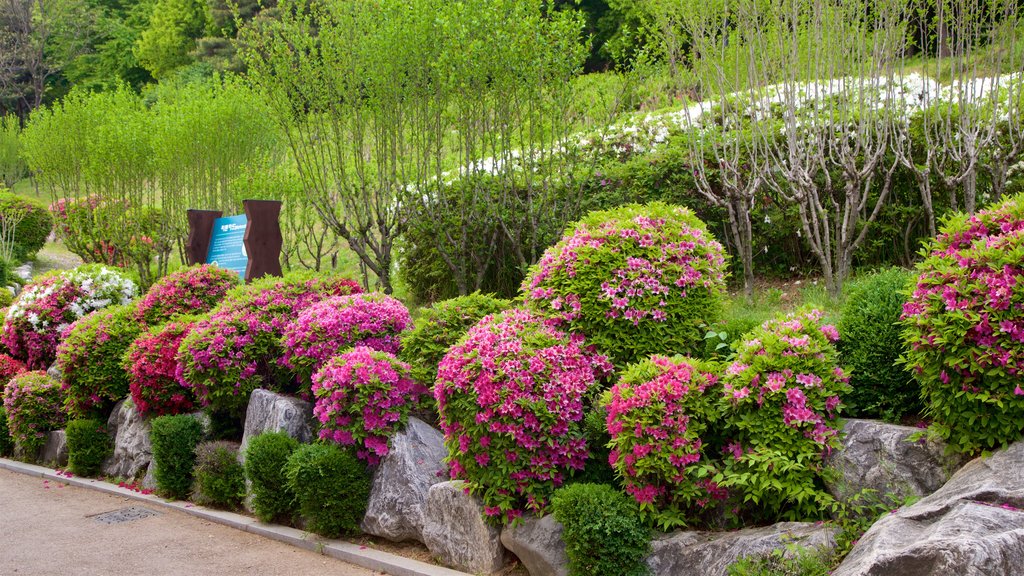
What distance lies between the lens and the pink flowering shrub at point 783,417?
452 cm

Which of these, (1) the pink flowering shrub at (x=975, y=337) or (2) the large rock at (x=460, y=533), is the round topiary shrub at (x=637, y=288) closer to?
(2) the large rock at (x=460, y=533)

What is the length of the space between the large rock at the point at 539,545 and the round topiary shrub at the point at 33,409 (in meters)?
7.65

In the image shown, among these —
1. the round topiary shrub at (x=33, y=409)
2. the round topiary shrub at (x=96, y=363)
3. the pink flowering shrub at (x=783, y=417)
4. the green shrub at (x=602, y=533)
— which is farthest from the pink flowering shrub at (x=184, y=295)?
the pink flowering shrub at (x=783, y=417)

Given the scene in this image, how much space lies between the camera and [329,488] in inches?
249

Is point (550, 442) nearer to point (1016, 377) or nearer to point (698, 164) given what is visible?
point (1016, 377)

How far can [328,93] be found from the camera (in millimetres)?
9945

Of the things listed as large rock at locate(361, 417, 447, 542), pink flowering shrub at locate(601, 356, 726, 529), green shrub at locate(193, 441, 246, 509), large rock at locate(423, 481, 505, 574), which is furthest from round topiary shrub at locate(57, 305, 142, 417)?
pink flowering shrub at locate(601, 356, 726, 529)

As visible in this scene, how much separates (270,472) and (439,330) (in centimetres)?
180

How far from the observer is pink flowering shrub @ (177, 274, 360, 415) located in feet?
25.9

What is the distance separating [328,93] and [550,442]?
623 centimetres

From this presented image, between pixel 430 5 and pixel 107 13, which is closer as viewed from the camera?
pixel 430 5

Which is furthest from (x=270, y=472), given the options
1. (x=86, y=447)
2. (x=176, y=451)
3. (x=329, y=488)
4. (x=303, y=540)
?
(x=86, y=447)

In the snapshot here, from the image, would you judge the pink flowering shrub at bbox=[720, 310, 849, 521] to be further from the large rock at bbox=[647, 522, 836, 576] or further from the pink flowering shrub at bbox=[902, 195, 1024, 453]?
the pink flowering shrub at bbox=[902, 195, 1024, 453]

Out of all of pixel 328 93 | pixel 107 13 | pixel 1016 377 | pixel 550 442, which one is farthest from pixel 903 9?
pixel 107 13
